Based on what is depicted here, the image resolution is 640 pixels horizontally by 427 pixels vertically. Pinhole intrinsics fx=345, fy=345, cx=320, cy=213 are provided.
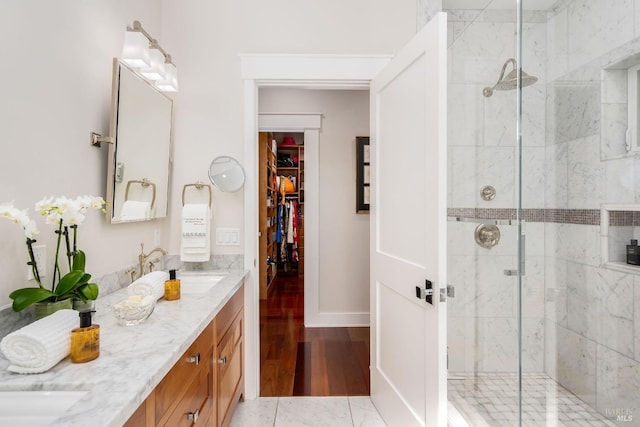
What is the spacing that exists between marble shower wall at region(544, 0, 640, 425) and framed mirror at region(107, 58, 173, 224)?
242cm

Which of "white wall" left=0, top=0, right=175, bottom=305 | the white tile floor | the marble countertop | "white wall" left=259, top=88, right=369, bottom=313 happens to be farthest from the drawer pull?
"white wall" left=259, top=88, right=369, bottom=313

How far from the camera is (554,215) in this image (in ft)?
7.20

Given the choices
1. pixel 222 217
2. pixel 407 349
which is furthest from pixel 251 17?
pixel 407 349

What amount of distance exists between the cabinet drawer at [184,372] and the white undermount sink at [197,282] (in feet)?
2.18

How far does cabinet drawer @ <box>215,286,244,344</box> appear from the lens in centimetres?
167

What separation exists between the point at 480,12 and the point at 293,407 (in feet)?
8.74

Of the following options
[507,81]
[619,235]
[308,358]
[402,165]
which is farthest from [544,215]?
[308,358]

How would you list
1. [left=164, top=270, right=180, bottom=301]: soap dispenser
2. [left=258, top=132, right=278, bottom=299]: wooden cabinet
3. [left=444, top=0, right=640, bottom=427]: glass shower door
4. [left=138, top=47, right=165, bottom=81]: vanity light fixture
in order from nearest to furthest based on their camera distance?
[left=164, top=270, right=180, bottom=301]: soap dispenser → [left=444, top=0, right=640, bottom=427]: glass shower door → [left=138, top=47, right=165, bottom=81]: vanity light fixture → [left=258, top=132, right=278, bottom=299]: wooden cabinet

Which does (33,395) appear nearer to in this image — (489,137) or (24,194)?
(24,194)

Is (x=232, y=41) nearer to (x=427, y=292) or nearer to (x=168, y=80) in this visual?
(x=168, y=80)

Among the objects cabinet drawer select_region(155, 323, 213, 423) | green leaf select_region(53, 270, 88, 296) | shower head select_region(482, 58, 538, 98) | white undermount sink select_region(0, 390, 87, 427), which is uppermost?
shower head select_region(482, 58, 538, 98)

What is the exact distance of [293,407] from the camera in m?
2.24

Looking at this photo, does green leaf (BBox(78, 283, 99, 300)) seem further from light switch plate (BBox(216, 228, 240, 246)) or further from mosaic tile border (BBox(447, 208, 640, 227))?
mosaic tile border (BBox(447, 208, 640, 227))

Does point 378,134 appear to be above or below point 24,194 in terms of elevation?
above
